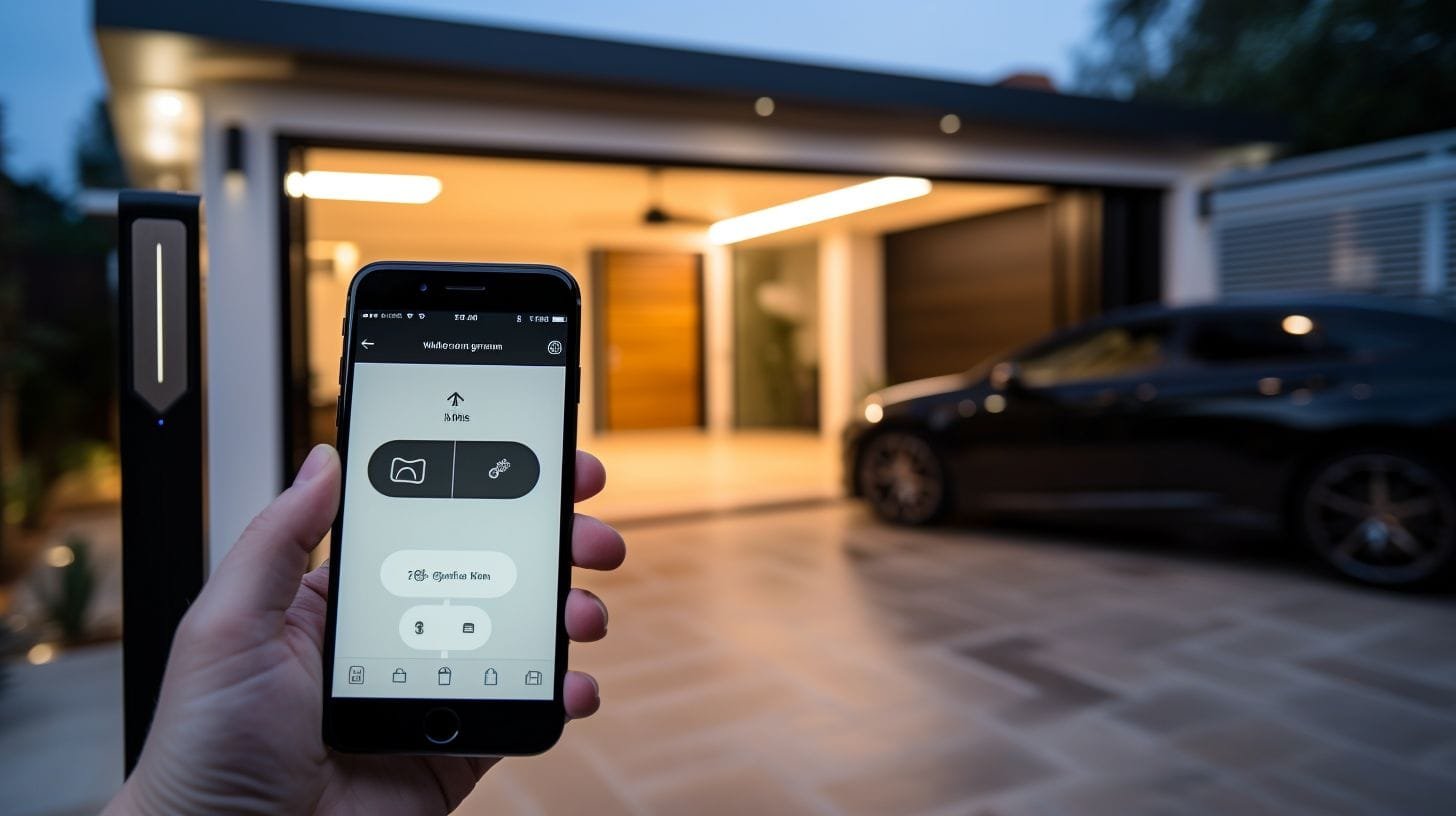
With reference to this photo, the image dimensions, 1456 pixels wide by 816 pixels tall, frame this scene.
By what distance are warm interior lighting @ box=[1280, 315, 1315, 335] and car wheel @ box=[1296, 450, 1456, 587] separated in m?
0.65

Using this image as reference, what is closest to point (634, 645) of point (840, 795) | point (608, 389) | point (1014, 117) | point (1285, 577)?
point (840, 795)

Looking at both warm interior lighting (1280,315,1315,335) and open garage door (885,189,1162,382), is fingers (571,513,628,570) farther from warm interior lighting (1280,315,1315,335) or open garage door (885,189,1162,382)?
open garage door (885,189,1162,382)

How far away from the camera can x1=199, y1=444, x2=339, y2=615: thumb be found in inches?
38.2

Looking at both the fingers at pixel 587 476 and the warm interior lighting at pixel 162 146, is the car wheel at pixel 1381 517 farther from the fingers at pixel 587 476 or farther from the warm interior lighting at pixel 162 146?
the warm interior lighting at pixel 162 146

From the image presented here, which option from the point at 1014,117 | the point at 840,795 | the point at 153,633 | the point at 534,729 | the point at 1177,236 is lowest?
the point at 840,795

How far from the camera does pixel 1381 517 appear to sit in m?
4.47

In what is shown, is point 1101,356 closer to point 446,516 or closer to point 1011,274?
point 1011,274

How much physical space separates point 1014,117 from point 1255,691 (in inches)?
174

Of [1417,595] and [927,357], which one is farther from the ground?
[927,357]

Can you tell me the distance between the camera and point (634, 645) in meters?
3.96

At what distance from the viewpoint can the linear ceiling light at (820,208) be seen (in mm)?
8938

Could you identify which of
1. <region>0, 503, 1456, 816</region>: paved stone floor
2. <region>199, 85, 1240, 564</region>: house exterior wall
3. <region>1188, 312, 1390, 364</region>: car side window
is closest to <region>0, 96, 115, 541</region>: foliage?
<region>199, 85, 1240, 564</region>: house exterior wall

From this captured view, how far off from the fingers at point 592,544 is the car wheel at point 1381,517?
440 centimetres

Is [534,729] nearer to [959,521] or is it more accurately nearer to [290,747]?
[290,747]
